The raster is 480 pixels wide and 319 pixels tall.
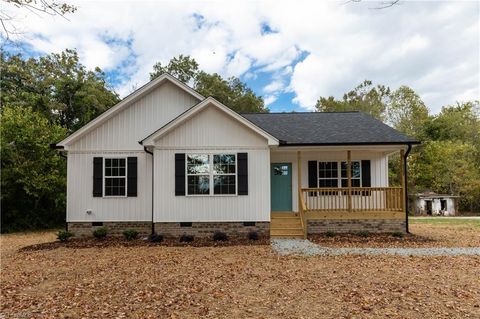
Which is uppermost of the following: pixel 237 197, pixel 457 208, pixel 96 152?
pixel 96 152

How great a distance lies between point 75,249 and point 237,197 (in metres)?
5.38

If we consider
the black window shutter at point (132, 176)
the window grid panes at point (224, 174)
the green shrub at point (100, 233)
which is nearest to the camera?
the window grid panes at point (224, 174)

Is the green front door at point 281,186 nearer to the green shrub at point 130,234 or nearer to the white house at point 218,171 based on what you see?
the white house at point 218,171

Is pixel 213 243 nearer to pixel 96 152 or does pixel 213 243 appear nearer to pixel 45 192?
pixel 96 152

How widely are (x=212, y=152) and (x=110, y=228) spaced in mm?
4831

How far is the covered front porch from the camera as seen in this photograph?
1266cm

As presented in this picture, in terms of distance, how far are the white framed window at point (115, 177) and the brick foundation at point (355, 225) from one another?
7.14m

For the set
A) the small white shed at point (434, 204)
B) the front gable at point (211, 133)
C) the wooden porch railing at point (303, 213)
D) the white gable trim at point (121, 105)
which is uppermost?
the white gable trim at point (121, 105)

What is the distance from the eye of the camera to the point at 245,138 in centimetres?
1191

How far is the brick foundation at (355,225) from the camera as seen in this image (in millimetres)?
12773

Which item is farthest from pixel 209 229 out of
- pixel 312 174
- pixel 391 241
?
pixel 391 241

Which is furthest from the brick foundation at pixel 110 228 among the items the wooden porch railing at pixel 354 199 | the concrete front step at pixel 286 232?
the wooden porch railing at pixel 354 199

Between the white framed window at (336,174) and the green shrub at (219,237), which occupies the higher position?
the white framed window at (336,174)

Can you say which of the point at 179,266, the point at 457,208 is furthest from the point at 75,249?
the point at 457,208
